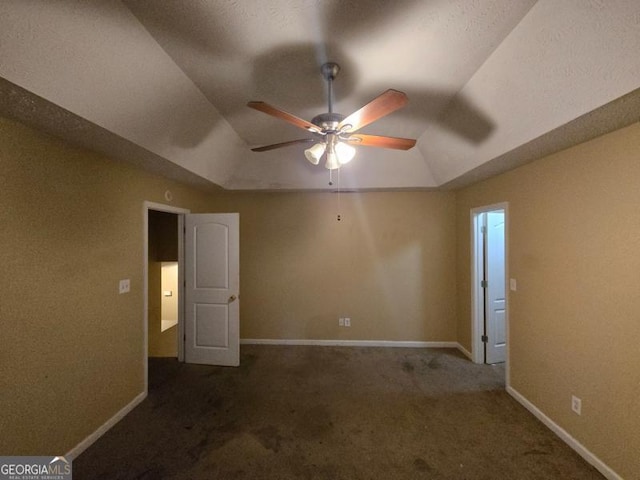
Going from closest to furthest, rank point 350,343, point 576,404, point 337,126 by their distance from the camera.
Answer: point 337,126 < point 576,404 < point 350,343

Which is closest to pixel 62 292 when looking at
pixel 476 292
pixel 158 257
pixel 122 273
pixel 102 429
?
pixel 122 273

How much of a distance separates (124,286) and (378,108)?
8.61 ft

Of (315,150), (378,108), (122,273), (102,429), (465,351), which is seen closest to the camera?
(378,108)

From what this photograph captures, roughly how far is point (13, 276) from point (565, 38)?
335 cm

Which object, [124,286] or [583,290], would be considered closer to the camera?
[583,290]

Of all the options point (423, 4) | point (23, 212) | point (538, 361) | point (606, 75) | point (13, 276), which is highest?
point (423, 4)

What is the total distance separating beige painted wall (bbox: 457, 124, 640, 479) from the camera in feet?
5.37

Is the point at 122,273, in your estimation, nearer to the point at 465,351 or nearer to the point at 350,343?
the point at 350,343

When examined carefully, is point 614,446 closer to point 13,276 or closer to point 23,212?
point 13,276

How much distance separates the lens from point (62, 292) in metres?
1.86

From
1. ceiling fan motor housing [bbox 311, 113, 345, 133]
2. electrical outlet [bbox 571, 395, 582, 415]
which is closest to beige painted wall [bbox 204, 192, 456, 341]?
electrical outlet [bbox 571, 395, 582, 415]

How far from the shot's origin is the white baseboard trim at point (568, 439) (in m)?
1.74

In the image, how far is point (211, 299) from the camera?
338 cm

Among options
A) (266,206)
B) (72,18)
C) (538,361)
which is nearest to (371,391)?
(538,361)
